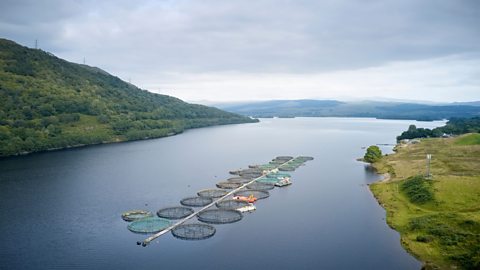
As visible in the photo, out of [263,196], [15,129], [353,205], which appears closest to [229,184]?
[263,196]

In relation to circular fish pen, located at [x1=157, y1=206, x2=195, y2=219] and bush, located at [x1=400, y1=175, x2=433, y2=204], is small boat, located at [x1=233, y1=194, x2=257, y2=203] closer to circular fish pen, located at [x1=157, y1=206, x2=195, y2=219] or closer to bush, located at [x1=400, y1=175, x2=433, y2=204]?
circular fish pen, located at [x1=157, y1=206, x2=195, y2=219]

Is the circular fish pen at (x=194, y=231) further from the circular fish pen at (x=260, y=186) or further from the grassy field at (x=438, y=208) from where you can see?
the circular fish pen at (x=260, y=186)

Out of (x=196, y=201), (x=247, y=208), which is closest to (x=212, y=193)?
(x=196, y=201)

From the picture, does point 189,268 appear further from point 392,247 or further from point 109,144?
point 109,144

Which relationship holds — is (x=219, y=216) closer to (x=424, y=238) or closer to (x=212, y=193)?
(x=212, y=193)

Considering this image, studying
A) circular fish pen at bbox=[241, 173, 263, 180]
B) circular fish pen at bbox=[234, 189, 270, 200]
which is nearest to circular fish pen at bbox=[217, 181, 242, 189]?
circular fish pen at bbox=[234, 189, 270, 200]

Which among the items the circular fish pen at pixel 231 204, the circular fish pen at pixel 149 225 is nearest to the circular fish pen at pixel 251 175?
the circular fish pen at pixel 231 204

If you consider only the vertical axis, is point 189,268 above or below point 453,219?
below
